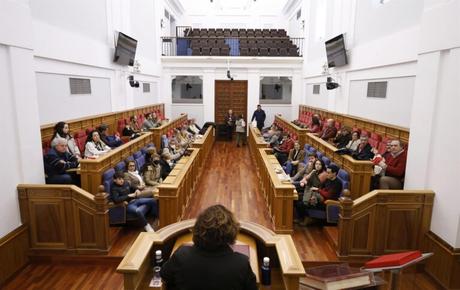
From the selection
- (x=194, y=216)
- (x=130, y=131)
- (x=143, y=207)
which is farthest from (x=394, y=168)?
(x=130, y=131)

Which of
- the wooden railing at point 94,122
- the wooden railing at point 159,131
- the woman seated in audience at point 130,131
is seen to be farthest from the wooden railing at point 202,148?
the wooden railing at point 94,122

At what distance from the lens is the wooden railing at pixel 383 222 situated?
387 centimetres

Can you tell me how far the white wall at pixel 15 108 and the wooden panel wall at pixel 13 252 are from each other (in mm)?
83

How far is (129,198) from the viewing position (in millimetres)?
4770

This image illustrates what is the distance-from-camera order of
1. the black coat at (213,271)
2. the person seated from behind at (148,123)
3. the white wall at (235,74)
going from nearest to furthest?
1. the black coat at (213,271)
2. the person seated from behind at (148,123)
3. the white wall at (235,74)

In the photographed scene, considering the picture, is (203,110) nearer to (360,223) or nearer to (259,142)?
(259,142)

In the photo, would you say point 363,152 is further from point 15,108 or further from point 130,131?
point 130,131

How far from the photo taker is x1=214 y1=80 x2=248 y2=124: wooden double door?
45.1 feet

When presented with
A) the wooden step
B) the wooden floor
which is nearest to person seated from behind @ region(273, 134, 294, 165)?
the wooden floor

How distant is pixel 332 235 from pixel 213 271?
327cm

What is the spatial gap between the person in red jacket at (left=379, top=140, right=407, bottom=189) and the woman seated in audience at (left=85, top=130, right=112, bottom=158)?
4.51 m

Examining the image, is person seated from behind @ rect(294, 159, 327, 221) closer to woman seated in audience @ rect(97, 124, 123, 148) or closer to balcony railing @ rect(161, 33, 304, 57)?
woman seated in audience @ rect(97, 124, 123, 148)

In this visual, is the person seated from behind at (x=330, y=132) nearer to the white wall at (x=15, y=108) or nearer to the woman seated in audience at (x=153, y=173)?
the woman seated in audience at (x=153, y=173)

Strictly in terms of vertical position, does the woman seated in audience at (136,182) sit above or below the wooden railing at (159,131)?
below
